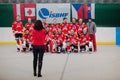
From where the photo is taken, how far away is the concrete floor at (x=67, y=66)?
7836 millimetres

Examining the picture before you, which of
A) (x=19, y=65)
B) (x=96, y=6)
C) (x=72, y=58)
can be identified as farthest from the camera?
(x=96, y=6)

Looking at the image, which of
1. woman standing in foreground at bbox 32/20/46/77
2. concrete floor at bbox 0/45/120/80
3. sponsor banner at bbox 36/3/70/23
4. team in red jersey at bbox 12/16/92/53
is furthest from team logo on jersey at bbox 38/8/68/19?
woman standing in foreground at bbox 32/20/46/77

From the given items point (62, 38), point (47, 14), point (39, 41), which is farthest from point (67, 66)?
point (47, 14)

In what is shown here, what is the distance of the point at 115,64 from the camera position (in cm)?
955

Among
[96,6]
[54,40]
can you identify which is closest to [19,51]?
[54,40]

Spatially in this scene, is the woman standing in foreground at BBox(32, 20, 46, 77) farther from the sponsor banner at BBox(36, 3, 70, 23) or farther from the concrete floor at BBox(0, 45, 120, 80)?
the sponsor banner at BBox(36, 3, 70, 23)

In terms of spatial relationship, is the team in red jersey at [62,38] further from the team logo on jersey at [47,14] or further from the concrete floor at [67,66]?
the team logo on jersey at [47,14]

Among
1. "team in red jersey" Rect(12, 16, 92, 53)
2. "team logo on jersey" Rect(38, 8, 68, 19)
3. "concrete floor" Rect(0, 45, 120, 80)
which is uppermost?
"team logo on jersey" Rect(38, 8, 68, 19)

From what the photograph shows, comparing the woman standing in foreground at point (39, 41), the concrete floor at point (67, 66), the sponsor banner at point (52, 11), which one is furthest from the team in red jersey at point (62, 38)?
the woman standing in foreground at point (39, 41)

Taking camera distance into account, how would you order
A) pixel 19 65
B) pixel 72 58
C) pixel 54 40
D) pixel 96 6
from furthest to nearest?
pixel 96 6
pixel 54 40
pixel 72 58
pixel 19 65

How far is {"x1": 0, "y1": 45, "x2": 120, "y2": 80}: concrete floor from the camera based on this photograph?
309 inches

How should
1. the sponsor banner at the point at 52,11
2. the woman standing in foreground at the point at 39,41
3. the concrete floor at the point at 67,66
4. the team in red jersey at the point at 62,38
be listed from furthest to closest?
1. the sponsor banner at the point at 52,11
2. the team in red jersey at the point at 62,38
3. the concrete floor at the point at 67,66
4. the woman standing in foreground at the point at 39,41

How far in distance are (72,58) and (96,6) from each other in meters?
4.41

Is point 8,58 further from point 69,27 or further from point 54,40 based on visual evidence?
point 69,27
